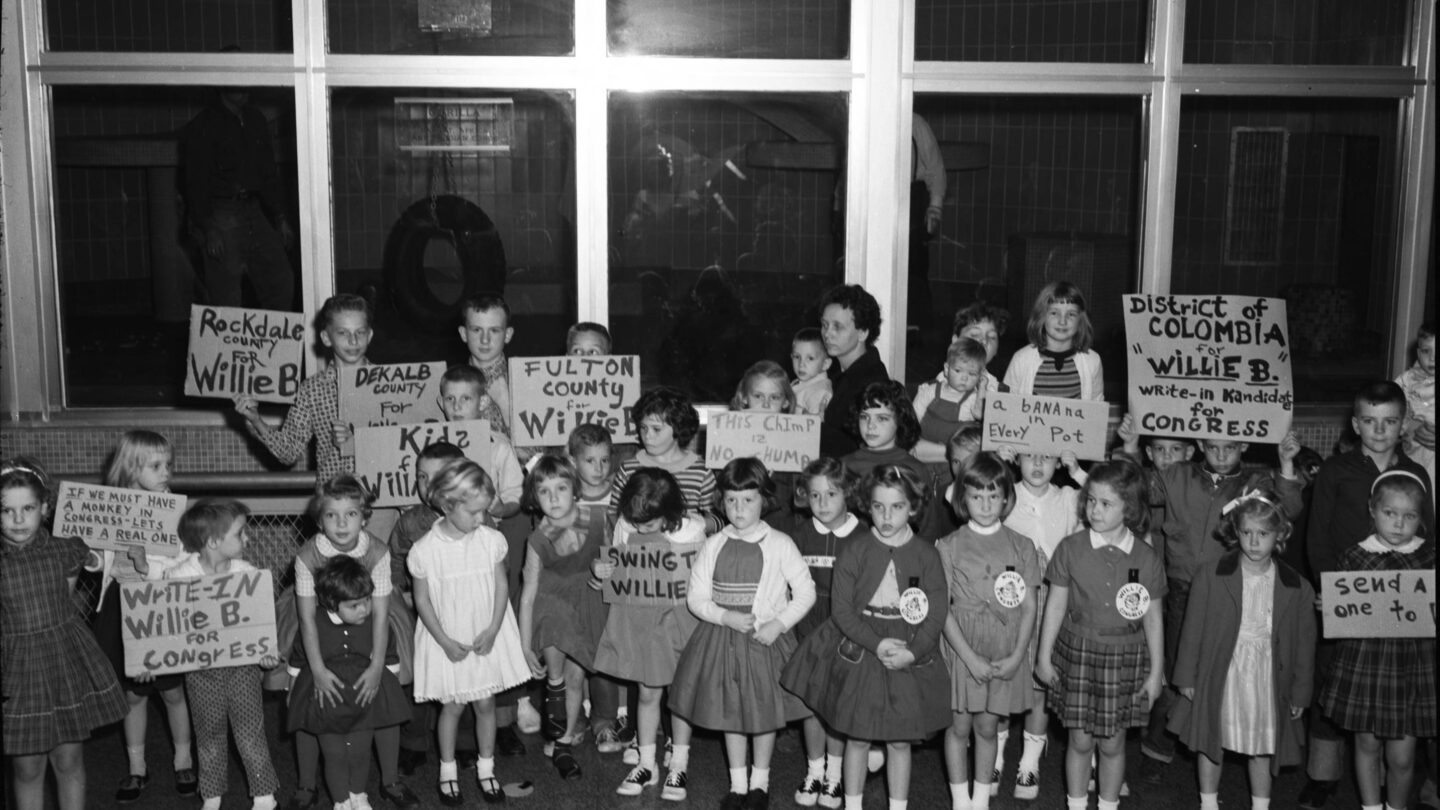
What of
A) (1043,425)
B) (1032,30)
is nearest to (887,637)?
(1043,425)

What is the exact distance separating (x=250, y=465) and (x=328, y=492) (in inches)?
99.8

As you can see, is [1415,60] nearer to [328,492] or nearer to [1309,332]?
[1309,332]

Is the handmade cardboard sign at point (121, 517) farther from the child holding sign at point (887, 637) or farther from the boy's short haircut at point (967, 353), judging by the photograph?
the boy's short haircut at point (967, 353)

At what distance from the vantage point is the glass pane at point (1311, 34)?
8.18 m

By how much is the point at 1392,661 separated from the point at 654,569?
2824 mm

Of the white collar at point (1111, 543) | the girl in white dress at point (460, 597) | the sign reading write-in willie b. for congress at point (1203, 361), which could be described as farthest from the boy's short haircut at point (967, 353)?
the girl in white dress at point (460, 597)

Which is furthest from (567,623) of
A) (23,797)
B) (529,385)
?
(23,797)

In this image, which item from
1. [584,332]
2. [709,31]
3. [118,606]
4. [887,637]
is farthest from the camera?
[709,31]

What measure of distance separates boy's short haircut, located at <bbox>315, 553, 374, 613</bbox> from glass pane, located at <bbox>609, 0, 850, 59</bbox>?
11.1 feet

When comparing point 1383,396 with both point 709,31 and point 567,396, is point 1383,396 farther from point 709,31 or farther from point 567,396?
point 709,31

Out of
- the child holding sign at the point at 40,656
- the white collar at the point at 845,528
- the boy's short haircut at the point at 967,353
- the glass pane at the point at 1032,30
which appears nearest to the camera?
the child holding sign at the point at 40,656

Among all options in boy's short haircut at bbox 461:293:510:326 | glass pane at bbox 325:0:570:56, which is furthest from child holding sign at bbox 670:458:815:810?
glass pane at bbox 325:0:570:56

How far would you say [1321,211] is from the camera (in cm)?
867

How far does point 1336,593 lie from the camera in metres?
5.59
